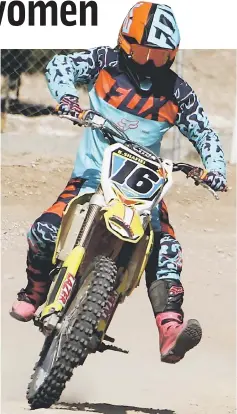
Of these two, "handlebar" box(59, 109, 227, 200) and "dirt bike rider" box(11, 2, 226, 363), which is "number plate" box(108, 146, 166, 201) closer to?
"handlebar" box(59, 109, 227, 200)

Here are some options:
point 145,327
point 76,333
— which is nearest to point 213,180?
point 76,333

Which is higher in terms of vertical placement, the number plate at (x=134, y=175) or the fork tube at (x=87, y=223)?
the number plate at (x=134, y=175)

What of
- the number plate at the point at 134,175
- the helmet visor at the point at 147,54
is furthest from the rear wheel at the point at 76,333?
the helmet visor at the point at 147,54

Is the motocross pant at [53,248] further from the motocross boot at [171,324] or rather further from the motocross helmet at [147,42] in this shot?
the motocross helmet at [147,42]

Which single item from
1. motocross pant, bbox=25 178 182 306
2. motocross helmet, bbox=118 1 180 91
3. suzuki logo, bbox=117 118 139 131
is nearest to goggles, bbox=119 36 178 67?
motocross helmet, bbox=118 1 180 91

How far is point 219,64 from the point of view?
14.5 meters

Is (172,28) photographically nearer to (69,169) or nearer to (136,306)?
(136,306)

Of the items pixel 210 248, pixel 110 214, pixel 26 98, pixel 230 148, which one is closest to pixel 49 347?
pixel 110 214

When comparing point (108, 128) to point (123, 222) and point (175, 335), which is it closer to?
point (123, 222)

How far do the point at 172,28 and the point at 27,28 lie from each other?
7.16m

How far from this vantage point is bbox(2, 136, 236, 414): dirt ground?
6.35 metres

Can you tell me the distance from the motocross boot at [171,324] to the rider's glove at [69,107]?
40.7 inches

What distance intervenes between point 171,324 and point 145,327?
8.90 feet

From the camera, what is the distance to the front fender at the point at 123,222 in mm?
4906
